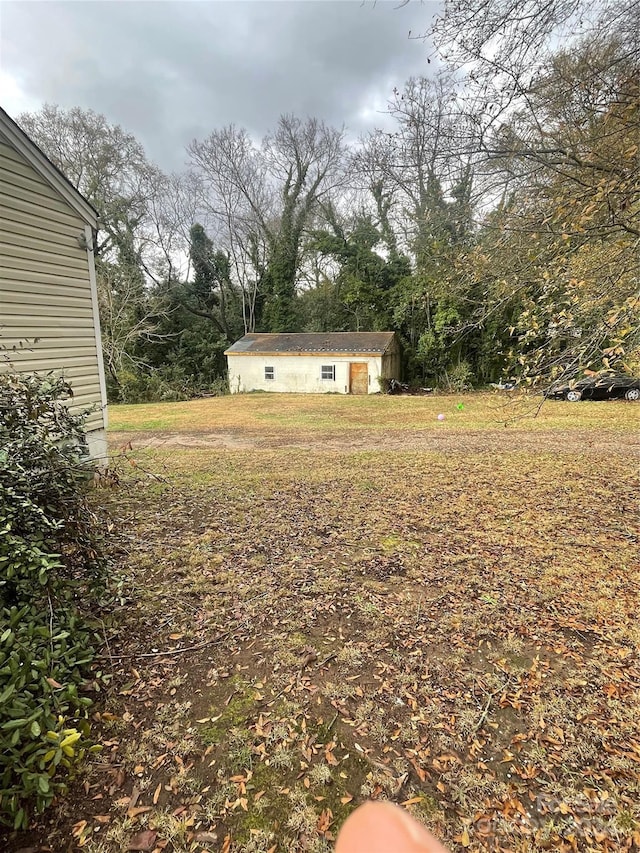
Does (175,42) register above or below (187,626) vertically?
above

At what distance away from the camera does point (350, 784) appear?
68.4 inches

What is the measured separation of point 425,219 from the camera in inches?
178

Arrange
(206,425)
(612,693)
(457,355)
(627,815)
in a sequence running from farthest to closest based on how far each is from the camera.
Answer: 1. (457,355)
2. (206,425)
3. (612,693)
4. (627,815)

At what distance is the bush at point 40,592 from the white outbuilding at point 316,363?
15836 mm

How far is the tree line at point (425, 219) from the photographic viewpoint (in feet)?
10.1

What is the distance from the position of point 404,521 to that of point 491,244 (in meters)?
3.07

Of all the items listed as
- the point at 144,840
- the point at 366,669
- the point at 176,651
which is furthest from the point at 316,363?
the point at 144,840

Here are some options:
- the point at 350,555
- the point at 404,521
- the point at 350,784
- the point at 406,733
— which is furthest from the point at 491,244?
the point at 350,784

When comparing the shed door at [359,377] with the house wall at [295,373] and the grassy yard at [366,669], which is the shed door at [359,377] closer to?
the house wall at [295,373]

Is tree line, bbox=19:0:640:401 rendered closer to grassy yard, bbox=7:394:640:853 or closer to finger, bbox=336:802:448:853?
grassy yard, bbox=7:394:640:853

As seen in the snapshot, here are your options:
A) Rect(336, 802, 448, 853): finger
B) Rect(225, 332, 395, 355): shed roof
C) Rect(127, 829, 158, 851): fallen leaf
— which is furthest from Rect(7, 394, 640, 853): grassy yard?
Rect(225, 332, 395, 355): shed roof

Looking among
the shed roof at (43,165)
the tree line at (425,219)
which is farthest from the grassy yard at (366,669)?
the shed roof at (43,165)

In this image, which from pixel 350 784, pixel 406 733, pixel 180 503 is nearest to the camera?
pixel 350 784

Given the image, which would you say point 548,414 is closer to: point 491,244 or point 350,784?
point 491,244
